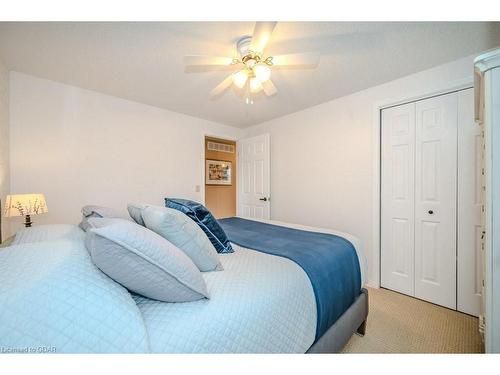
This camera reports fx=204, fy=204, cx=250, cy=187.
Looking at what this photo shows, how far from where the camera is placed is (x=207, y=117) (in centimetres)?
330

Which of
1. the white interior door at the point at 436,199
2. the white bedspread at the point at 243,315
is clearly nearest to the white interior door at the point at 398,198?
the white interior door at the point at 436,199

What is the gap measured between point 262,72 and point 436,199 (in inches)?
79.6

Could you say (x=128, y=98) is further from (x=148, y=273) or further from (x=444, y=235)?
(x=444, y=235)

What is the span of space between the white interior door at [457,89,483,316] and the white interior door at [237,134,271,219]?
221cm

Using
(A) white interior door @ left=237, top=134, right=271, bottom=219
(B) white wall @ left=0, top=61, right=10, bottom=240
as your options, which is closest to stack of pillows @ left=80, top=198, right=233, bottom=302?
(B) white wall @ left=0, top=61, right=10, bottom=240

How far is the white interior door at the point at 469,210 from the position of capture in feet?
5.77

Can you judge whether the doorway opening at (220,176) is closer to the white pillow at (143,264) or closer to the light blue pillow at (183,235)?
the light blue pillow at (183,235)

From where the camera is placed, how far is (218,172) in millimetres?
4805

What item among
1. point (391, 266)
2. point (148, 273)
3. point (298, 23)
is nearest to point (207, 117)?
point (298, 23)

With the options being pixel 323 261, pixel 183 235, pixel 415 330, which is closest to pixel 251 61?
pixel 183 235

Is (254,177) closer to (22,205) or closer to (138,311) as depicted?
(22,205)

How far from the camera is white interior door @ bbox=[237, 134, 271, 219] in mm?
3412
